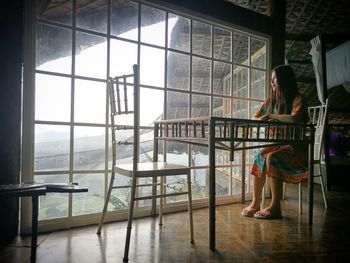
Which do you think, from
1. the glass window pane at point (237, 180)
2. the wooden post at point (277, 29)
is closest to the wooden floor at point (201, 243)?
the glass window pane at point (237, 180)

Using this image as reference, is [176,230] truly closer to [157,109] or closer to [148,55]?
[157,109]

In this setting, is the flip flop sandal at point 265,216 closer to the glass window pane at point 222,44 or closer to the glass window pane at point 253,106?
the glass window pane at point 253,106

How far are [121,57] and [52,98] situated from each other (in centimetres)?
67

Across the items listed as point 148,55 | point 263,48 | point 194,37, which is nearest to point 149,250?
point 148,55

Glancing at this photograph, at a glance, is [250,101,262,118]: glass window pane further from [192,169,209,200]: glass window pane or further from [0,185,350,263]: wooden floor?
[0,185,350,263]: wooden floor

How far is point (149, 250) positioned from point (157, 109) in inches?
49.7

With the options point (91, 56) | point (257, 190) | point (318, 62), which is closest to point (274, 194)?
point (257, 190)

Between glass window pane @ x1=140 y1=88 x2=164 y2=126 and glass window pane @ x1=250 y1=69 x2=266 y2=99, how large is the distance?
128 cm

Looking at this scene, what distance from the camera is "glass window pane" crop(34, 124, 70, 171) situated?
1.89 meters

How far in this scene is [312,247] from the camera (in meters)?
1.70

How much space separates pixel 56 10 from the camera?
1945 millimetres

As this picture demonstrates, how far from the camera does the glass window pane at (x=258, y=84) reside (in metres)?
3.13

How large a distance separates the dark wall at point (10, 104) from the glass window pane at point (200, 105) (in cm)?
156

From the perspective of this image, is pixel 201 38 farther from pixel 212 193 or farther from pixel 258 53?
pixel 212 193
